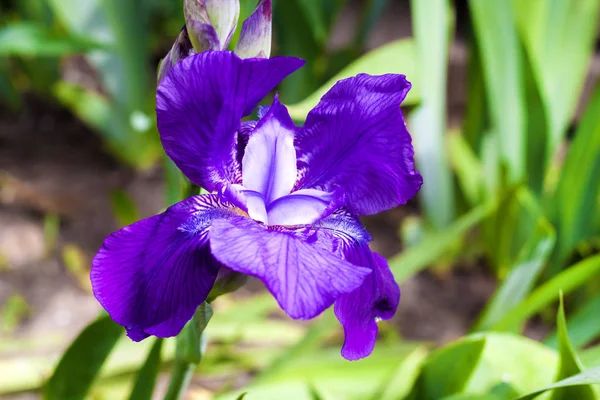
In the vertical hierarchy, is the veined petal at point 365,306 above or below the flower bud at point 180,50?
below

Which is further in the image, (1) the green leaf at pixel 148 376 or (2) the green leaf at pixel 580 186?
(2) the green leaf at pixel 580 186

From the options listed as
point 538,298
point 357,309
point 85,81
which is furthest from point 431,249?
point 85,81

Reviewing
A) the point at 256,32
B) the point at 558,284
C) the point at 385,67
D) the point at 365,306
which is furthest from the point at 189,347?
the point at 558,284

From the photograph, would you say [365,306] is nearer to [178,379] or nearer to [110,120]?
[178,379]

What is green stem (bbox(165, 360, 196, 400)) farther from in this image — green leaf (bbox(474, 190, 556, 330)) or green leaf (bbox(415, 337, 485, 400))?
green leaf (bbox(474, 190, 556, 330))

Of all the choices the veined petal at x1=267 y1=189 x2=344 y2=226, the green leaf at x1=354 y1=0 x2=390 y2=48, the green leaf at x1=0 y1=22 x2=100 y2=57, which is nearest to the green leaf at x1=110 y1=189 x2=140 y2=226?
the green leaf at x1=0 y1=22 x2=100 y2=57

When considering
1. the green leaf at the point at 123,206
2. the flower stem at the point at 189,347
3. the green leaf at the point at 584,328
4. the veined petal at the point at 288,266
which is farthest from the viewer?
the green leaf at the point at 123,206

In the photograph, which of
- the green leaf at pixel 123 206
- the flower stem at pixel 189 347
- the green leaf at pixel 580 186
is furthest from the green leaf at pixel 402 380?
the green leaf at pixel 123 206

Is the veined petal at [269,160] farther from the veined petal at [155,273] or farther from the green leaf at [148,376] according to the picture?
the green leaf at [148,376]
